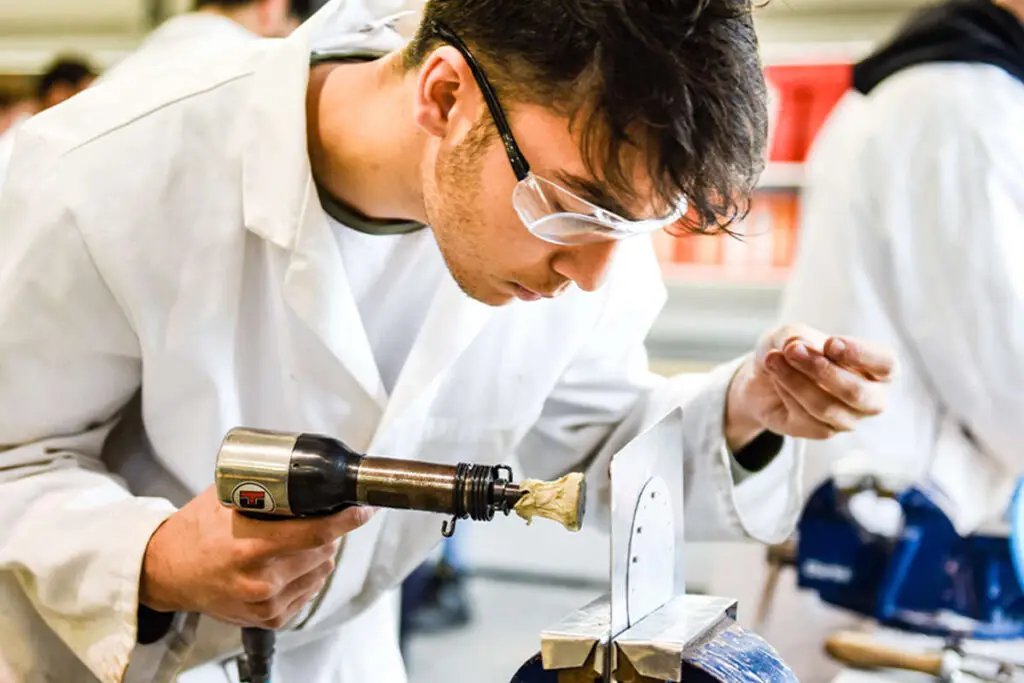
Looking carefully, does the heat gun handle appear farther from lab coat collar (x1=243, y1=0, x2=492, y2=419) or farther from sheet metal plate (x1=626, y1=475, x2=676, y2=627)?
sheet metal plate (x1=626, y1=475, x2=676, y2=627)

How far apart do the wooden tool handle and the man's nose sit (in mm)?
752

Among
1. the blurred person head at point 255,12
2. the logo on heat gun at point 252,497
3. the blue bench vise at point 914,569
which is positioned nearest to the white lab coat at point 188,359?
the logo on heat gun at point 252,497

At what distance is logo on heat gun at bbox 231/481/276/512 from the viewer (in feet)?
3.00

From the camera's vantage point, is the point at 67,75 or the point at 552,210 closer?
the point at 552,210

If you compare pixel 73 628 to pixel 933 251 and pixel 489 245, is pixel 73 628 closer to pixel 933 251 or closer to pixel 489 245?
pixel 489 245

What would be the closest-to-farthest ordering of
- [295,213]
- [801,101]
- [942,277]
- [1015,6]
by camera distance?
[295,213], [942,277], [1015,6], [801,101]

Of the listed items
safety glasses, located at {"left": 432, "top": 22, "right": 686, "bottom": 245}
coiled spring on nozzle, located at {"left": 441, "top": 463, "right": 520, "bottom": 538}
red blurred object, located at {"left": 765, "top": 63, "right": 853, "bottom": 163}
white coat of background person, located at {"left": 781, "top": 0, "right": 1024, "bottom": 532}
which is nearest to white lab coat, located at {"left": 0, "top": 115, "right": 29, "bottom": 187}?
safety glasses, located at {"left": 432, "top": 22, "right": 686, "bottom": 245}

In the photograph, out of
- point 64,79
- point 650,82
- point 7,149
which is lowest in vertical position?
point 64,79

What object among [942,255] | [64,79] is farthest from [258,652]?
[64,79]

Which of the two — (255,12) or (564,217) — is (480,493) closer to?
(564,217)

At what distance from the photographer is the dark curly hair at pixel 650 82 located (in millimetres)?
932

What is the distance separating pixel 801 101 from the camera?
3.89m

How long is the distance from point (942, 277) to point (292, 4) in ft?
5.89

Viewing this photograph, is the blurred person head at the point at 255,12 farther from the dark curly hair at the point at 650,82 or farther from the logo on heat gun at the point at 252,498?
the logo on heat gun at the point at 252,498
